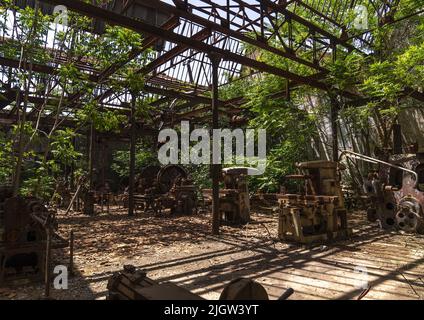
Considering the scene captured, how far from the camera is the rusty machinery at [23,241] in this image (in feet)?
14.9

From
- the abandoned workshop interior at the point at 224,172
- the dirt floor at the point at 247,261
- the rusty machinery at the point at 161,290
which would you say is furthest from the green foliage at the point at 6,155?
the rusty machinery at the point at 161,290

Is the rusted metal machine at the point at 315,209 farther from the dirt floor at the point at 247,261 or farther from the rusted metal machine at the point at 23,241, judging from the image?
the rusted metal machine at the point at 23,241

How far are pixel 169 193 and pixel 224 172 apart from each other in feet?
12.0

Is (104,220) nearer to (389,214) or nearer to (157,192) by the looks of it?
(157,192)

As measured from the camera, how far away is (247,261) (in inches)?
223

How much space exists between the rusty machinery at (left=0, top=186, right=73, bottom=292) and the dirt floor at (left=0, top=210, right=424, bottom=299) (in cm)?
40

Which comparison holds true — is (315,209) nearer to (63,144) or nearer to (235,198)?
(235,198)

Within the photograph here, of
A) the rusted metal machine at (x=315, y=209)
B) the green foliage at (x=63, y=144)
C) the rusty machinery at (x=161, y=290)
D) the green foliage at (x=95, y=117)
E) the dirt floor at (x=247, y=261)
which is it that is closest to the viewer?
the rusty machinery at (x=161, y=290)

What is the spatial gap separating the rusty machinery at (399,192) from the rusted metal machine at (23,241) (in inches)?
316

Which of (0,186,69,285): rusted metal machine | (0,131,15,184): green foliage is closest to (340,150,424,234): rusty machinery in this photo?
(0,186,69,285): rusted metal machine

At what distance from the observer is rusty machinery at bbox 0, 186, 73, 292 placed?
4527 mm

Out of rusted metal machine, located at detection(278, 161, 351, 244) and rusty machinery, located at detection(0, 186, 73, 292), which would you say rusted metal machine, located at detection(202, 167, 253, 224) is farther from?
rusty machinery, located at detection(0, 186, 73, 292)

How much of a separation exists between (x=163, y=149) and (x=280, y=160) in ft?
24.6

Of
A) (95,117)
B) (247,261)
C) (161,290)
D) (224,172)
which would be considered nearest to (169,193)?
(224,172)
